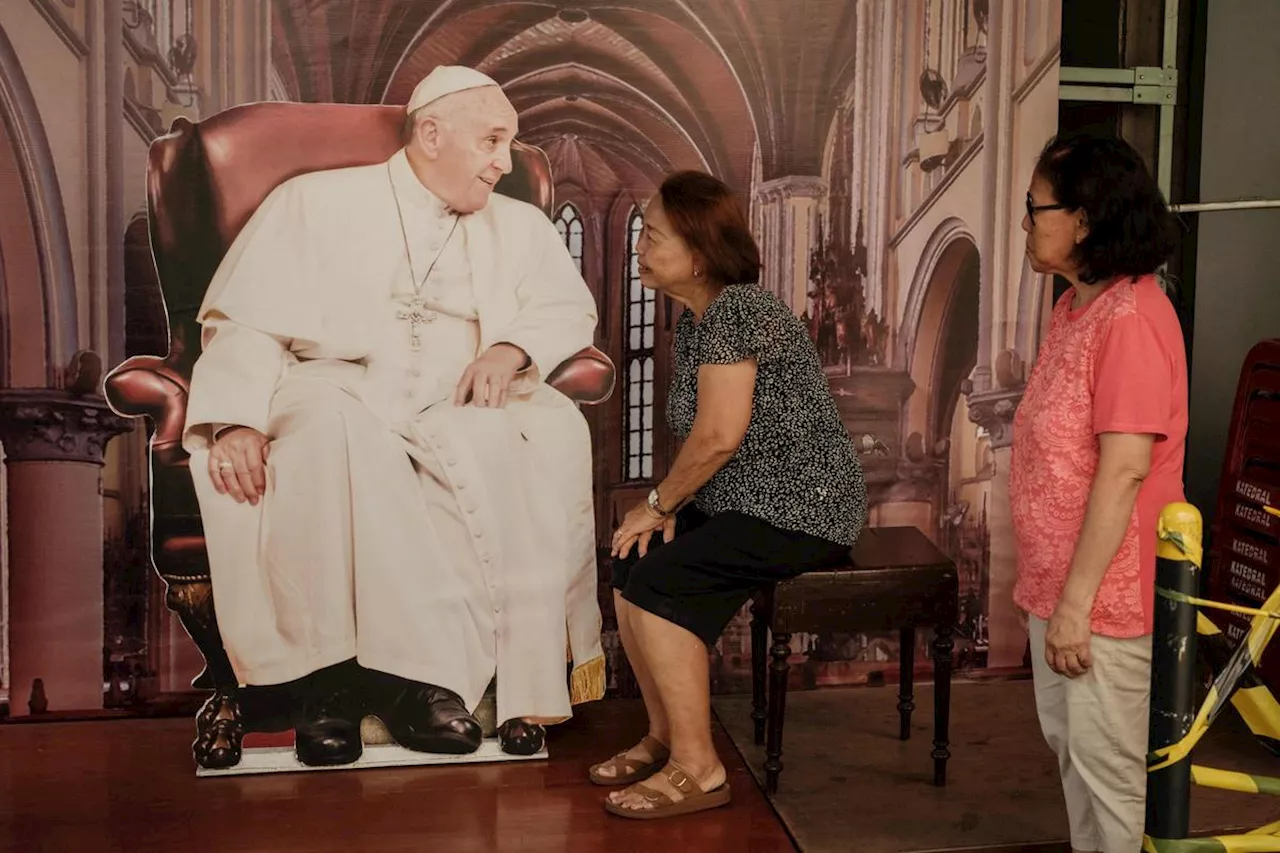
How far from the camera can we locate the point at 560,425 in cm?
384

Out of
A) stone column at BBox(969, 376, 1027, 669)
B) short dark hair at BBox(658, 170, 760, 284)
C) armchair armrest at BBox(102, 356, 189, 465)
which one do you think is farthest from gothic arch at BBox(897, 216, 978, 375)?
armchair armrest at BBox(102, 356, 189, 465)

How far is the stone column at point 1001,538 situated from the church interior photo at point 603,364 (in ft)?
0.04

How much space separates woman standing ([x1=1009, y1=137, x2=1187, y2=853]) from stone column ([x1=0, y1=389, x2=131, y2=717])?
105 inches

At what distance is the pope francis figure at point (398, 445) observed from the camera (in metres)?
3.67

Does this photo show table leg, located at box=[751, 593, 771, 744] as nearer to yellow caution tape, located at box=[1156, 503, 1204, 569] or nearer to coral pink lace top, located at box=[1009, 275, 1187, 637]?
coral pink lace top, located at box=[1009, 275, 1187, 637]

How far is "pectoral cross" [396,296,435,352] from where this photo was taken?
3715 millimetres

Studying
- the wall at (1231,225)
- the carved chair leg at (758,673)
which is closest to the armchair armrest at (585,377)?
the carved chair leg at (758,673)

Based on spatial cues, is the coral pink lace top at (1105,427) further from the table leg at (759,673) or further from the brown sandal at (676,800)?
the table leg at (759,673)

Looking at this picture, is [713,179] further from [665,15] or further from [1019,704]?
[1019,704]

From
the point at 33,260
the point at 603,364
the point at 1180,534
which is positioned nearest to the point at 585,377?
the point at 603,364

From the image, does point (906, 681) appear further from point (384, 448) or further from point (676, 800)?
point (384, 448)

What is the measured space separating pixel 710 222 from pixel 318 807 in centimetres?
180

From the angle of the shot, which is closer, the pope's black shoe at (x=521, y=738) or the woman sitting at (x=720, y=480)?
the woman sitting at (x=720, y=480)

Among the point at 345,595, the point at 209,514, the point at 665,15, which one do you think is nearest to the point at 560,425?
the point at 345,595
